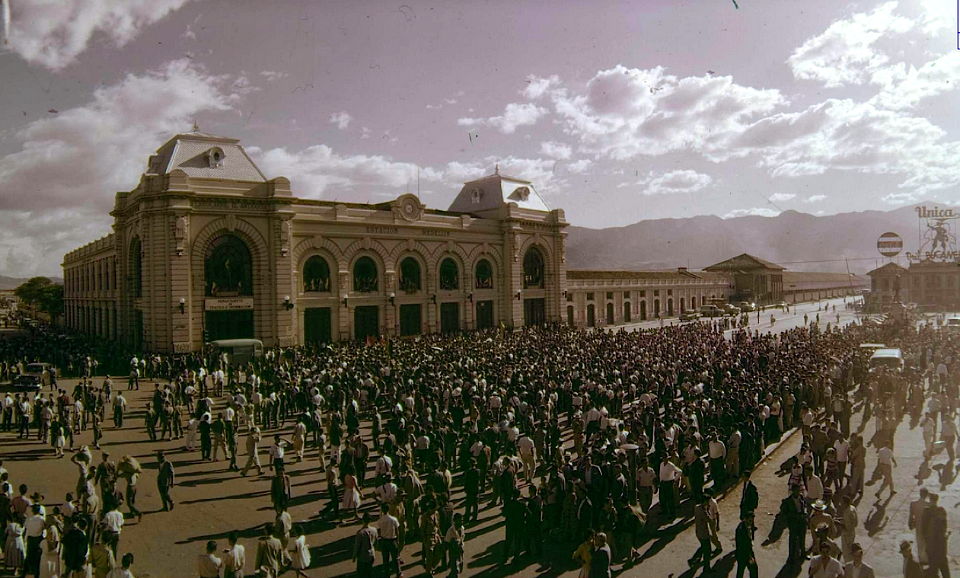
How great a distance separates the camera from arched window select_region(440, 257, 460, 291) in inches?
2053

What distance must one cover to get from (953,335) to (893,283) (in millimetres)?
50433

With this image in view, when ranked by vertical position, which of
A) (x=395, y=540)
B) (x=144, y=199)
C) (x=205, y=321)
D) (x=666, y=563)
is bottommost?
(x=666, y=563)

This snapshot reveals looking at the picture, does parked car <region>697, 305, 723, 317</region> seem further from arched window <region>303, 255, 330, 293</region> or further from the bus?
the bus

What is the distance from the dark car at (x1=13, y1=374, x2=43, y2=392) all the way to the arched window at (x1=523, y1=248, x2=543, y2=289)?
3913cm

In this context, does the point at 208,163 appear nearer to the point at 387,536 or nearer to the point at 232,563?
the point at 387,536

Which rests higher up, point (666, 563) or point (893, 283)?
point (893, 283)

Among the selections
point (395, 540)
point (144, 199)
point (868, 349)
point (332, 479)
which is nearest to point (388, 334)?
point (144, 199)

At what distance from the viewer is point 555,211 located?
59.3m

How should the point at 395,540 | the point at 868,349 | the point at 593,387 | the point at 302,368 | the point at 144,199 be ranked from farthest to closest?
the point at 144,199
the point at 868,349
the point at 302,368
the point at 593,387
the point at 395,540

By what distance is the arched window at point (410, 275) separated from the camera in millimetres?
49156

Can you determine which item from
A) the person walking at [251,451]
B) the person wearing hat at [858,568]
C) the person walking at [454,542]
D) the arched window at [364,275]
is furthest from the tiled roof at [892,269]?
the person walking at [454,542]

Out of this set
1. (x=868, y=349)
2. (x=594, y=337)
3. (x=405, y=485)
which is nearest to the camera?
(x=405, y=485)

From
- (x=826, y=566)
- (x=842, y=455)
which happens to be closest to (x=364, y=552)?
(x=826, y=566)

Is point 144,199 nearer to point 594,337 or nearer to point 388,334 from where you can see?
point 388,334
